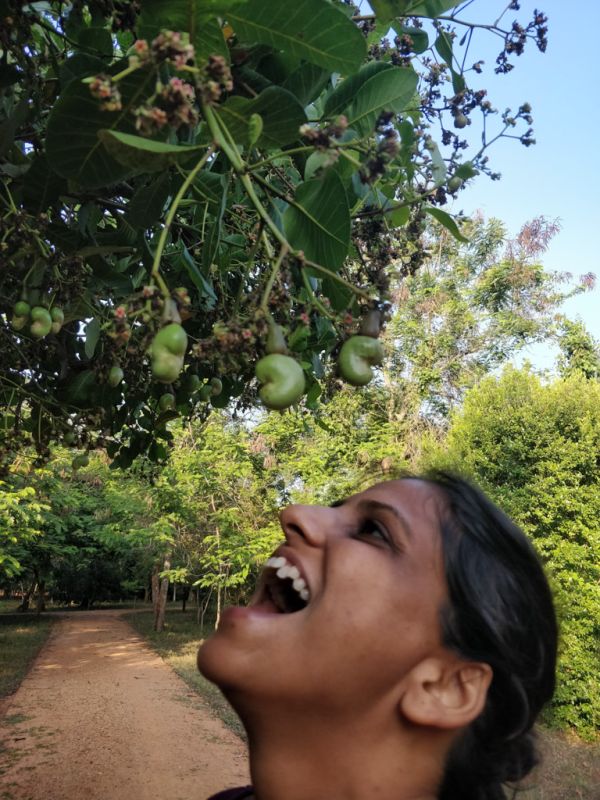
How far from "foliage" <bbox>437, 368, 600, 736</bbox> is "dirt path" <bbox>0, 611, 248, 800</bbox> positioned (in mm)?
4235

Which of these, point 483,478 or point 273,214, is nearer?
point 273,214

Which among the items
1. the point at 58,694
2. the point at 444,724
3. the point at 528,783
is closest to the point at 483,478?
the point at 58,694

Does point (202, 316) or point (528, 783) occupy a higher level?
point (202, 316)

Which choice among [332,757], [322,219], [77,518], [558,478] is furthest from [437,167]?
[77,518]

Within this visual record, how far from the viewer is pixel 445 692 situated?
1.36 meters

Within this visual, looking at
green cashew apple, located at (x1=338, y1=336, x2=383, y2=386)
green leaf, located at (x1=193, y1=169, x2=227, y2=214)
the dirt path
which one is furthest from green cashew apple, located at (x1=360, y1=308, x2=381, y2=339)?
the dirt path

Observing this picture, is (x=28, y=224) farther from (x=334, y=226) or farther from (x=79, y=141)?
(x=334, y=226)

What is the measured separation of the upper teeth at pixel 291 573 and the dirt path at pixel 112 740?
18.7 ft

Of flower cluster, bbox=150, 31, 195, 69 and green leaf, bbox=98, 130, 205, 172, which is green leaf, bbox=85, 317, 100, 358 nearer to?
green leaf, bbox=98, 130, 205, 172

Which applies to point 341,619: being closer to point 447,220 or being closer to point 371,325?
point 371,325

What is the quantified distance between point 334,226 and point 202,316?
1.12 metres

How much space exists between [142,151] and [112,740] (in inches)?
333

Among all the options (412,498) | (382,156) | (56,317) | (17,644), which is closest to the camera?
(382,156)

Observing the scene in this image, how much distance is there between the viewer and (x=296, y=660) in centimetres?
127
